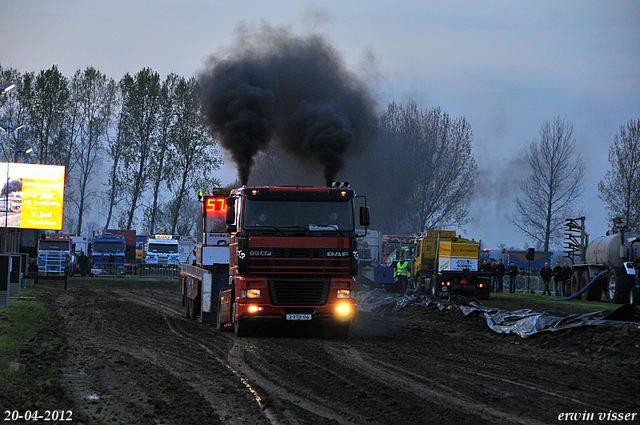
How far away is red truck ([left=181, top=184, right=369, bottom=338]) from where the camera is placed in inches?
579

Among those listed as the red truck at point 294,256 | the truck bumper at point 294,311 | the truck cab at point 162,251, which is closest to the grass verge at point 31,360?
the truck bumper at point 294,311

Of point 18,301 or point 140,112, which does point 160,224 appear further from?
point 18,301

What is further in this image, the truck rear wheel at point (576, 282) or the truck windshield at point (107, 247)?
the truck windshield at point (107, 247)

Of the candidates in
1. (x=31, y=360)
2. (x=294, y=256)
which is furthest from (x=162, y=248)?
(x=31, y=360)

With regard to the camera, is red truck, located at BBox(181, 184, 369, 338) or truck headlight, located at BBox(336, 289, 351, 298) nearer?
red truck, located at BBox(181, 184, 369, 338)

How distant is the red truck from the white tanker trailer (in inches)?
698

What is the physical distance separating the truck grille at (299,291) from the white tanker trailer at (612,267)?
18.0 metres

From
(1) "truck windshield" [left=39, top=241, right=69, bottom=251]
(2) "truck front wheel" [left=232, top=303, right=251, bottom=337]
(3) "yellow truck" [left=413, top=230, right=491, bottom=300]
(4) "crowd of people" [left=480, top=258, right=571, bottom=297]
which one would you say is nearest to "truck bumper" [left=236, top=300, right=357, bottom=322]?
(2) "truck front wheel" [left=232, top=303, right=251, bottom=337]

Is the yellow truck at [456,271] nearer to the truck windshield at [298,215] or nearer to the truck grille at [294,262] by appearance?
the truck windshield at [298,215]

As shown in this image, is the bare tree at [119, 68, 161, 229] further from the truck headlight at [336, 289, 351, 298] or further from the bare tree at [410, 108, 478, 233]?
the truck headlight at [336, 289, 351, 298]

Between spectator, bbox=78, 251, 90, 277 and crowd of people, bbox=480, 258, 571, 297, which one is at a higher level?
crowd of people, bbox=480, 258, 571, 297

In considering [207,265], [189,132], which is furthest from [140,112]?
[207,265]

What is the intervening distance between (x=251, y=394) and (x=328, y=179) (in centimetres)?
1539

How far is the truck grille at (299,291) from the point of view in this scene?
1477 centimetres
